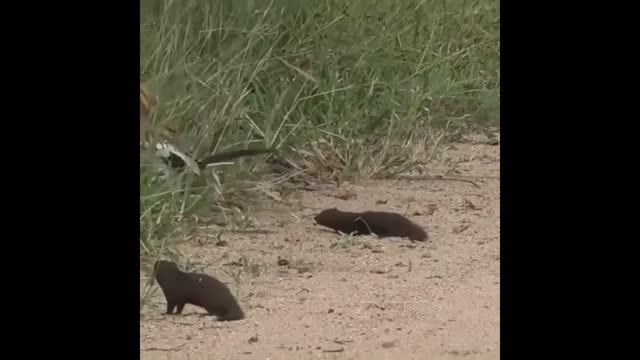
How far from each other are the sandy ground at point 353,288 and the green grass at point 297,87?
14 cm

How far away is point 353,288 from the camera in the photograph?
3.04m

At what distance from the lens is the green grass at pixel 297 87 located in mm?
3412

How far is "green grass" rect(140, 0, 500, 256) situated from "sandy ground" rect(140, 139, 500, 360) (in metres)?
0.14

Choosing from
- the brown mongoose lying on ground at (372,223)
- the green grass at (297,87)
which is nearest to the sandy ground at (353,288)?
the brown mongoose lying on ground at (372,223)

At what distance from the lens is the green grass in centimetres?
341

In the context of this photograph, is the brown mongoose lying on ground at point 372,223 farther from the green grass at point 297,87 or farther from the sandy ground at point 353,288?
the green grass at point 297,87

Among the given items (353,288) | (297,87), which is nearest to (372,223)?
(353,288)

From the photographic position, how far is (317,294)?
2988 millimetres

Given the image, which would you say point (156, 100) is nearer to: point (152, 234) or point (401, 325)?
point (152, 234)

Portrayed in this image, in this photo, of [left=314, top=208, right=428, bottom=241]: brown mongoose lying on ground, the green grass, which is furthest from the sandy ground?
the green grass

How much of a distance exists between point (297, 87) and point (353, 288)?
1.23 metres

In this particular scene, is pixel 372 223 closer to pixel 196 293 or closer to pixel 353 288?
pixel 353 288

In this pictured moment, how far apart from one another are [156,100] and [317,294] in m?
0.73
